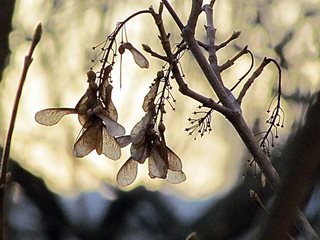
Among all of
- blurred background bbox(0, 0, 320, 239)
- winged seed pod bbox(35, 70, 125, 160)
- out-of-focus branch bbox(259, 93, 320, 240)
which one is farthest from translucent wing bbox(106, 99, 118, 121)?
blurred background bbox(0, 0, 320, 239)

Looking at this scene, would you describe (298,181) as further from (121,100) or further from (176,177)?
(121,100)

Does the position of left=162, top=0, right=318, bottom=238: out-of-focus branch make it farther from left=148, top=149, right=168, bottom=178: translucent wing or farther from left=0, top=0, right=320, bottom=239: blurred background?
left=0, top=0, right=320, bottom=239: blurred background

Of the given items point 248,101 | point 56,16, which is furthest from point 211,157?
point 56,16

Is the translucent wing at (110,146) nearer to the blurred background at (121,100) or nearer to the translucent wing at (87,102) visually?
the translucent wing at (87,102)

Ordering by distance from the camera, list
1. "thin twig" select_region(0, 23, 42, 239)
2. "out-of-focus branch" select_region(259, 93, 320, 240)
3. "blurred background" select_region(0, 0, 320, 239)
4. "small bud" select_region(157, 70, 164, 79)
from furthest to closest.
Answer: "blurred background" select_region(0, 0, 320, 239) < "small bud" select_region(157, 70, 164, 79) < "thin twig" select_region(0, 23, 42, 239) < "out-of-focus branch" select_region(259, 93, 320, 240)

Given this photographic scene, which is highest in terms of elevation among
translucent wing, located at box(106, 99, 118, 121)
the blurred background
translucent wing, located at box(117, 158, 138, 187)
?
translucent wing, located at box(106, 99, 118, 121)

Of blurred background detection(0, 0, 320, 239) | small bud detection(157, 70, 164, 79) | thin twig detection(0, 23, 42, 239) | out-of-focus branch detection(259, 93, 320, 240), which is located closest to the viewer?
out-of-focus branch detection(259, 93, 320, 240)

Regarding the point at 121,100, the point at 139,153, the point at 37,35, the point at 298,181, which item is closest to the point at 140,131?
the point at 139,153
